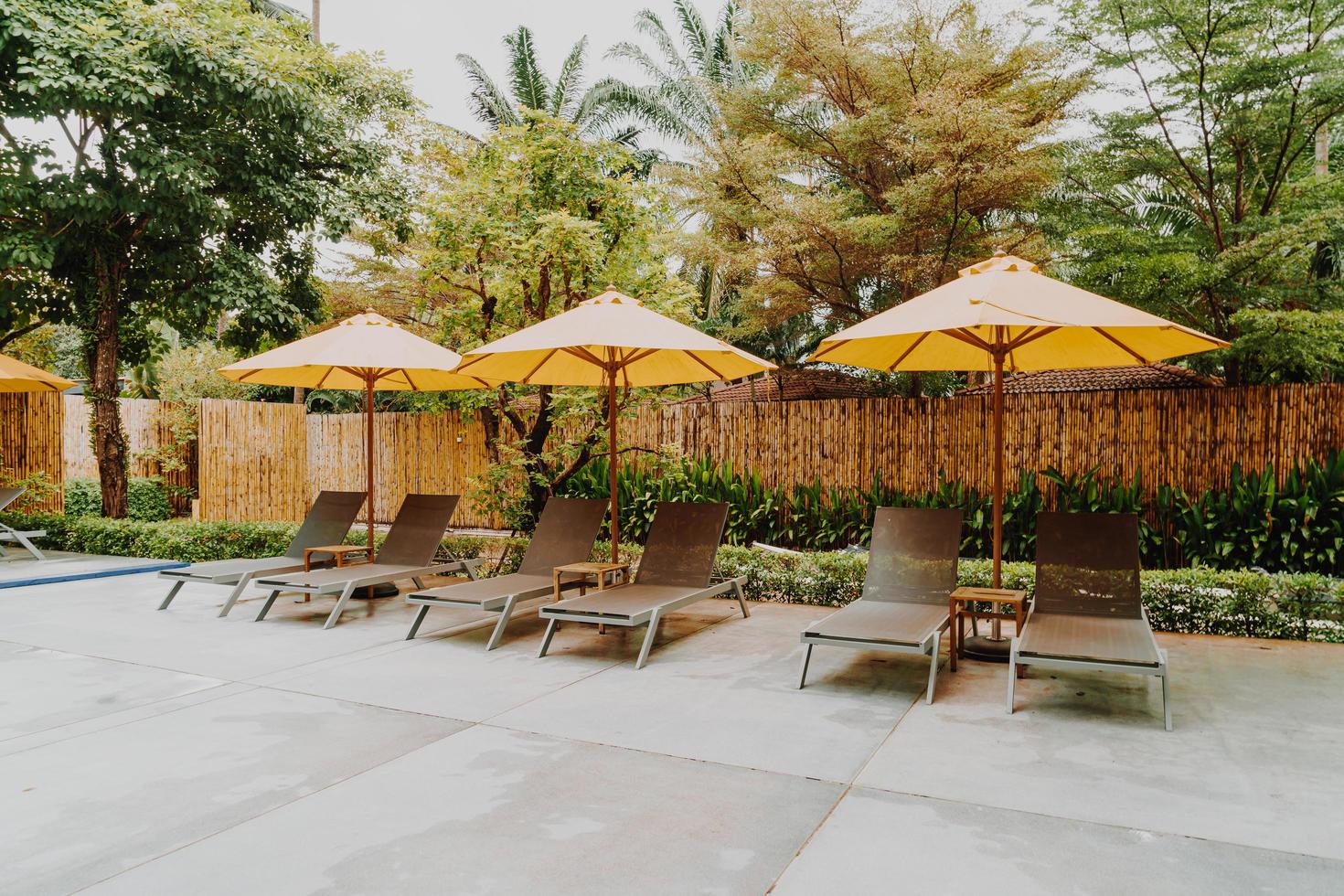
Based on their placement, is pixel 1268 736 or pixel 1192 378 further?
pixel 1192 378

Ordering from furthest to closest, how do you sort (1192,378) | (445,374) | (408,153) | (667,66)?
1. (667,66)
2. (408,153)
3. (1192,378)
4. (445,374)

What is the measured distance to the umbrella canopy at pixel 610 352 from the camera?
5781mm

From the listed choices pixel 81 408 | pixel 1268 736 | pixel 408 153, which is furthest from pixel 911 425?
pixel 81 408

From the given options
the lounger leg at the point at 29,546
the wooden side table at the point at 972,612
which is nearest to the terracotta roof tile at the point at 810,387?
the wooden side table at the point at 972,612

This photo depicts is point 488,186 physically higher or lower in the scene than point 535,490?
higher

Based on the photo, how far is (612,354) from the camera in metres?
6.90

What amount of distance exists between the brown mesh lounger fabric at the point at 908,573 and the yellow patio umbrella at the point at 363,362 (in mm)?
3676

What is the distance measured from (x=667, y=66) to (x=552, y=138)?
18871mm

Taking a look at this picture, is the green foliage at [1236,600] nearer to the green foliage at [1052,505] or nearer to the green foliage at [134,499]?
the green foliage at [1052,505]

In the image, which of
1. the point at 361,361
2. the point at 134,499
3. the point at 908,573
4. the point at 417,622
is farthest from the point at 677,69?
the point at 417,622

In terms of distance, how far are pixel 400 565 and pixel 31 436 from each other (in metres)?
8.95

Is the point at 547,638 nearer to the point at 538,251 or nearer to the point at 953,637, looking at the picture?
the point at 953,637

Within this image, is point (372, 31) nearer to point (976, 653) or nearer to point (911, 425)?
point (911, 425)

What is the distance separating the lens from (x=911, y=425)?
9609 mm
